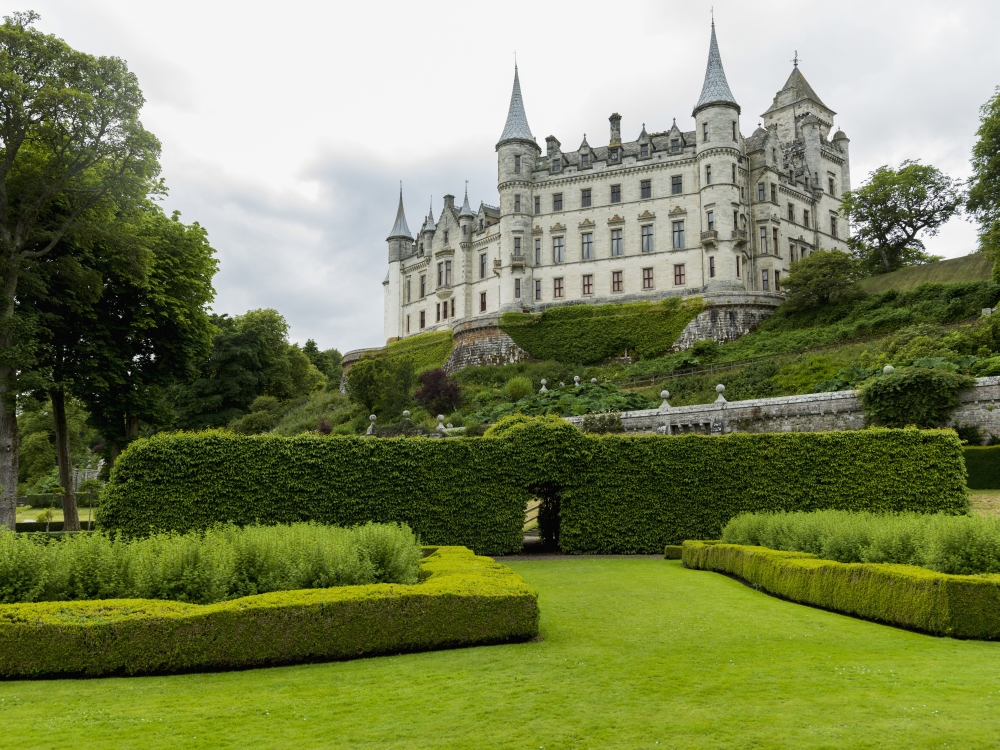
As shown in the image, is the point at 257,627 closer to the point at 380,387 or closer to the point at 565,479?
the point at 565,479

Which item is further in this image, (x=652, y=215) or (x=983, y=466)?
(x=652, y=215)

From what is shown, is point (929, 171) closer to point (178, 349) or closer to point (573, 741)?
point (178, 349)

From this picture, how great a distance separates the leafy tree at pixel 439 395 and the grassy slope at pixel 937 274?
2645 cm

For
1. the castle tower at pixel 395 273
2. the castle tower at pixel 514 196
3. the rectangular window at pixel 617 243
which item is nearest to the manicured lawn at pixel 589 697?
the rectangular window at pixel 617 243

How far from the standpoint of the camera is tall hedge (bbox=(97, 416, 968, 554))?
706 inches

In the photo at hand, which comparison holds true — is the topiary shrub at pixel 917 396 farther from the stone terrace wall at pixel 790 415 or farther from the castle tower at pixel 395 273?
the castle tower at pixel 395 273

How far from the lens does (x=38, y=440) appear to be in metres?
57.5

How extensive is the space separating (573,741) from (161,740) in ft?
9.60

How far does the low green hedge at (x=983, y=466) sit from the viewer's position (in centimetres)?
2172

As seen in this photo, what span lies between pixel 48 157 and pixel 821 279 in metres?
39.0

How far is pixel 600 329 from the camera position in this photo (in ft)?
165

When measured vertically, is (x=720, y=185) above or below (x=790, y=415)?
above

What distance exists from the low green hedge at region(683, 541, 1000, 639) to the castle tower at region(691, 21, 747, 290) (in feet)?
134

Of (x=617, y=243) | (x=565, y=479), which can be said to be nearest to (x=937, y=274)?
(x=617, y=243)
